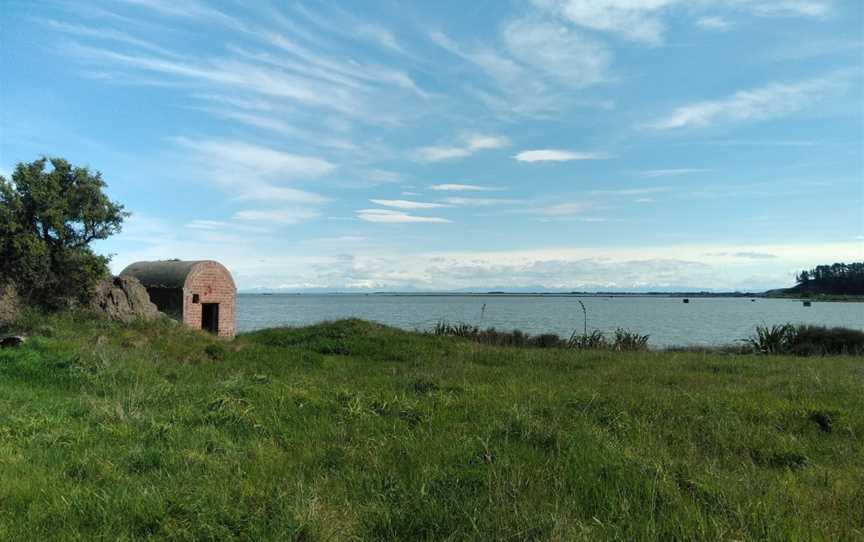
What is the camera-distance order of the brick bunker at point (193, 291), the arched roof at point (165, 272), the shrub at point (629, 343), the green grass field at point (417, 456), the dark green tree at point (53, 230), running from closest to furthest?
the green grass field at point (417, 456) < the dark green tree at point (53, 230) < the brick bunker at point (193, 291) < the arched roof at point (165, 272) < the shrub at point (629, 343)

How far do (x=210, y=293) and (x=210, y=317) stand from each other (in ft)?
4.71

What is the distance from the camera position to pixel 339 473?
18.3 ft

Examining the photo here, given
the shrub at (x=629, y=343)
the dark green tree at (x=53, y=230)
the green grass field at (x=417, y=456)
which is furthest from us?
the shrub at (x=629, y=343)

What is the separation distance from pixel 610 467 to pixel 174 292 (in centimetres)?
1987

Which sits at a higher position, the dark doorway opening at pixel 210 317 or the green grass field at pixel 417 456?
the dark doorway opening at pixel 210 317

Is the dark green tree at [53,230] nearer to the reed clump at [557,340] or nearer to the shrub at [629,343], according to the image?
the reed clump at [557,340]

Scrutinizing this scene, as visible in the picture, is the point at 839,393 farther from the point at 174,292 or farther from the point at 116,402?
the point at 174,292

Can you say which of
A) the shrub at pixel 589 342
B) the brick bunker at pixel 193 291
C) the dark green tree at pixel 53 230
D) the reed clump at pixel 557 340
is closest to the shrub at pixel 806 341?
the reed clump at pixel 557 340

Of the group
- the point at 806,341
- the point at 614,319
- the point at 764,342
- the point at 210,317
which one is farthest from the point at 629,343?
the point at 614,319

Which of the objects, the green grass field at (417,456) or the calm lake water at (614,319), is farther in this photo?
the calm lake water at (614,319)

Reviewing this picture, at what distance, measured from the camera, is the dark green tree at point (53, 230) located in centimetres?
1553

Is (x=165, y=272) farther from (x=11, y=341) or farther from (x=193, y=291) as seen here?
(x=11, y=341)

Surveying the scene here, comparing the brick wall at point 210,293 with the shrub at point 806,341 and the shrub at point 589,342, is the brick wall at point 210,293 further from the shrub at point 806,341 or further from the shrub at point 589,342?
the shrub at point 806,341

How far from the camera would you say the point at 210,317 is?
76.0 ft
